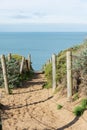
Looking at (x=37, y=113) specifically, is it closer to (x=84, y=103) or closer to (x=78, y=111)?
(x=78, y=111)

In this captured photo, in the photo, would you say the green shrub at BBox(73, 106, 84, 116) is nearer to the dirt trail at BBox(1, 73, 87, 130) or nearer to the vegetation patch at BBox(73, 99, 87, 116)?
the vegetation patch at BBox(73, 99, 87, 116)

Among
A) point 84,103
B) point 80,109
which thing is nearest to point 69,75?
point 84,103

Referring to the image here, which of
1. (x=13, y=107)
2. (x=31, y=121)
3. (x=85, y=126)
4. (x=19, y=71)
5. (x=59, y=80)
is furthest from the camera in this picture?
(x=19, y=71)

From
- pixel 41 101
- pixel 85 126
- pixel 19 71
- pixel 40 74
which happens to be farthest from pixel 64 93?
pixel 40 74

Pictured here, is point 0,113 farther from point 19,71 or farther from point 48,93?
point 19,71

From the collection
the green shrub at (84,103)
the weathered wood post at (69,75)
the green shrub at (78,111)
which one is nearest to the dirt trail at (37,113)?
the green shrub at (78,111)

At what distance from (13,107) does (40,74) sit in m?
10.5

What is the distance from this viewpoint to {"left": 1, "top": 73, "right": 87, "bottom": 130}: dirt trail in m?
12.7

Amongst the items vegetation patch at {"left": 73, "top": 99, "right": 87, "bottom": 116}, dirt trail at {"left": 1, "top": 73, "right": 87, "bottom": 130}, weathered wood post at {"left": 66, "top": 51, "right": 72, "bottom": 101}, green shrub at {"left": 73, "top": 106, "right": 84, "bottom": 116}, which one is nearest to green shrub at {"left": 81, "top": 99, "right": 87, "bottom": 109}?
vegetation patch at {"left": 73, "top": 99, "right": 87, "bottom": 116}

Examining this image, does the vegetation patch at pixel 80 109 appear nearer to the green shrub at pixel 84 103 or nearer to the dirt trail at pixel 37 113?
the green shrub at pixel 84 103

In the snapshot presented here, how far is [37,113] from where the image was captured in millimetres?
14273

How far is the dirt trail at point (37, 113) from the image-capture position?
12680 mm

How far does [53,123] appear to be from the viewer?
13.1m

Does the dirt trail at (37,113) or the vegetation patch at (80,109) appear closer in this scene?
the dirt trail at (37,113)
